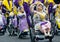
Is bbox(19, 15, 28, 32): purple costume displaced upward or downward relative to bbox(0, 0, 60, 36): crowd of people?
downward

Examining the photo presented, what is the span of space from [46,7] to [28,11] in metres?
1.26

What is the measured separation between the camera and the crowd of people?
12742 mm

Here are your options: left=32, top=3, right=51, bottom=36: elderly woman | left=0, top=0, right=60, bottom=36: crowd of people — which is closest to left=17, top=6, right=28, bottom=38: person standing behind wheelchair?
left=0, top=0, right=60, bottom=36: crowd of people

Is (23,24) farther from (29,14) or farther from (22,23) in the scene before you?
(29,14)

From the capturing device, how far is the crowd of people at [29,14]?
12.7 metres

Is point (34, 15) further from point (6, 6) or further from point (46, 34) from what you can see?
point (6, 6)

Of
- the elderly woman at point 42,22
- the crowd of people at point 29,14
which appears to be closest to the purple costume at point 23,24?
the crowd of people at point 29,14

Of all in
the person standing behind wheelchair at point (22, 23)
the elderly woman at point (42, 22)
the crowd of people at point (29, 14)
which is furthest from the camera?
the person standing behind wheelchair at point (22, 23)

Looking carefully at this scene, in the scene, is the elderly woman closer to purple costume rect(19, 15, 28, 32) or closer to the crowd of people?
the crowd of people

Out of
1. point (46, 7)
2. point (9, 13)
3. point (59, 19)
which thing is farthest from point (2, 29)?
point (46, 7)

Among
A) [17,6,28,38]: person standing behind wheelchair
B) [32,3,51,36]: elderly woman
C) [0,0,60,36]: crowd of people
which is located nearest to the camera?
[32,3,51,36]: elderly woman

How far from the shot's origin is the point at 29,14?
504 inches

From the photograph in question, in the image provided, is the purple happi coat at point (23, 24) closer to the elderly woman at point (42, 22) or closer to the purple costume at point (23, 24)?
the purple costume at point (23, 24)

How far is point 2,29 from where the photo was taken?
1745 cm
